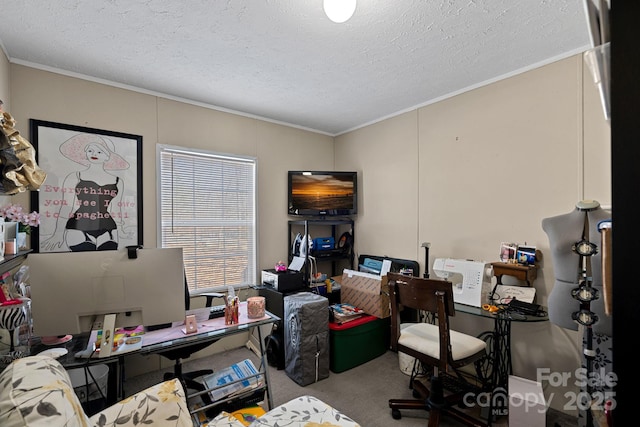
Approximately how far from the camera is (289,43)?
1984 millimetres

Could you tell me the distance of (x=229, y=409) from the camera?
77.3 inches

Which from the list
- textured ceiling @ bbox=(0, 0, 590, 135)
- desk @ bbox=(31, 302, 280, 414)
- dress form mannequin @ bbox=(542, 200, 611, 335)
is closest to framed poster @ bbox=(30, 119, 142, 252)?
textured ceiling @ bbox=(0, 0, 590, 135)

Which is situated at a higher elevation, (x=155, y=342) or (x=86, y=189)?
(x=86, y=189)

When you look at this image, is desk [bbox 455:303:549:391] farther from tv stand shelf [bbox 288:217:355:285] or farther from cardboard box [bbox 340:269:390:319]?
tv stand shelf [bbox 288:217:355:285]

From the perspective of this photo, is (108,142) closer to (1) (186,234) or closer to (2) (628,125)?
(1) (186,234)

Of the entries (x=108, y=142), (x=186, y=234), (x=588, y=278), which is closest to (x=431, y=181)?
(x=588, y=278)

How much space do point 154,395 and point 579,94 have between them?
124 inches

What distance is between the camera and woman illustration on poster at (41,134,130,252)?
235cm

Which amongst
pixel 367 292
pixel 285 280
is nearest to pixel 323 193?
pixel 285 280

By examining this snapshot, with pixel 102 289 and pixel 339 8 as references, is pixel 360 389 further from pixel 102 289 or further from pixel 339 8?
pixel 339 8

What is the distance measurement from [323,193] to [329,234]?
661 mm

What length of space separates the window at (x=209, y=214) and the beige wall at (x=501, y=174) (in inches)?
62.7

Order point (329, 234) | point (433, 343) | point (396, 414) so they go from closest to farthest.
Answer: point (433, 343) < point (396, 414) < point (329, 234)

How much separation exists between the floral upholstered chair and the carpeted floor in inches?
37.3
